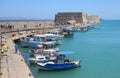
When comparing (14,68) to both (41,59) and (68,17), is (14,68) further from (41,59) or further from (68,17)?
(68,17)

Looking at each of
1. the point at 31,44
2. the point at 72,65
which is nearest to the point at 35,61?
the point at 72,65

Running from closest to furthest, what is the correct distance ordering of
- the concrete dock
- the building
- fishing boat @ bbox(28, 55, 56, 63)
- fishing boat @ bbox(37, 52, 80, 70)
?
the concrete dock, fishing boat @ bbox(37, 52, 80, 70), fishing boat @ bbox(28, 55, 56, 63), the building

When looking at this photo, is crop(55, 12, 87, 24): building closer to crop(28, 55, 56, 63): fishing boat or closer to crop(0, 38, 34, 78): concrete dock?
crop(28, 55, 56, 63): fishing boat

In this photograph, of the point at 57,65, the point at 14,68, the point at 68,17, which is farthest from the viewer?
the point at 68,17

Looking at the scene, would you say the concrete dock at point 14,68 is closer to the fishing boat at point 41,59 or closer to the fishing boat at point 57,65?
the fishing boat at point 41,59

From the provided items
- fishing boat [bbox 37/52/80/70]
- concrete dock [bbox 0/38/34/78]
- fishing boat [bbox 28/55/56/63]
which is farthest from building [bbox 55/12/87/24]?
fishing boat [bbox 37/52/80/70]

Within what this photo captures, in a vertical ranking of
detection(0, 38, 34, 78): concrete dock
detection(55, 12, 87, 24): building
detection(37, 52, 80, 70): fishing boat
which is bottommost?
detection(37, 52, 80, 70): fishing boat

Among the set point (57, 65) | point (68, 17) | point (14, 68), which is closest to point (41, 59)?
point (57, 65)

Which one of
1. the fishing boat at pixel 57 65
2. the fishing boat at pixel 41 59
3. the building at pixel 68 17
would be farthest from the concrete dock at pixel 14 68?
the building at pixel 68 17

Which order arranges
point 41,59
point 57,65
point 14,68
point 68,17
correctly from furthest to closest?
point 68,17
point 41,59
point 57,65
point 14,68

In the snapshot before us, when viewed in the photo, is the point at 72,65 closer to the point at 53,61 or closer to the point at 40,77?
the point at 53,61

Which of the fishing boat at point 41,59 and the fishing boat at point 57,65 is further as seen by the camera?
the fishing boat at point 41,59

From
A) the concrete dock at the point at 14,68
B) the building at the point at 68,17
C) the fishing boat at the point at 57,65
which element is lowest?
the fishing boat at the point at 57,65

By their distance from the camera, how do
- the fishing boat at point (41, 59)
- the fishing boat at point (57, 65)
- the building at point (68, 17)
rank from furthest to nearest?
the building at point (68, 17) < the fishing boat at point (41, 59) < the fishing boat at point (57, 65)
